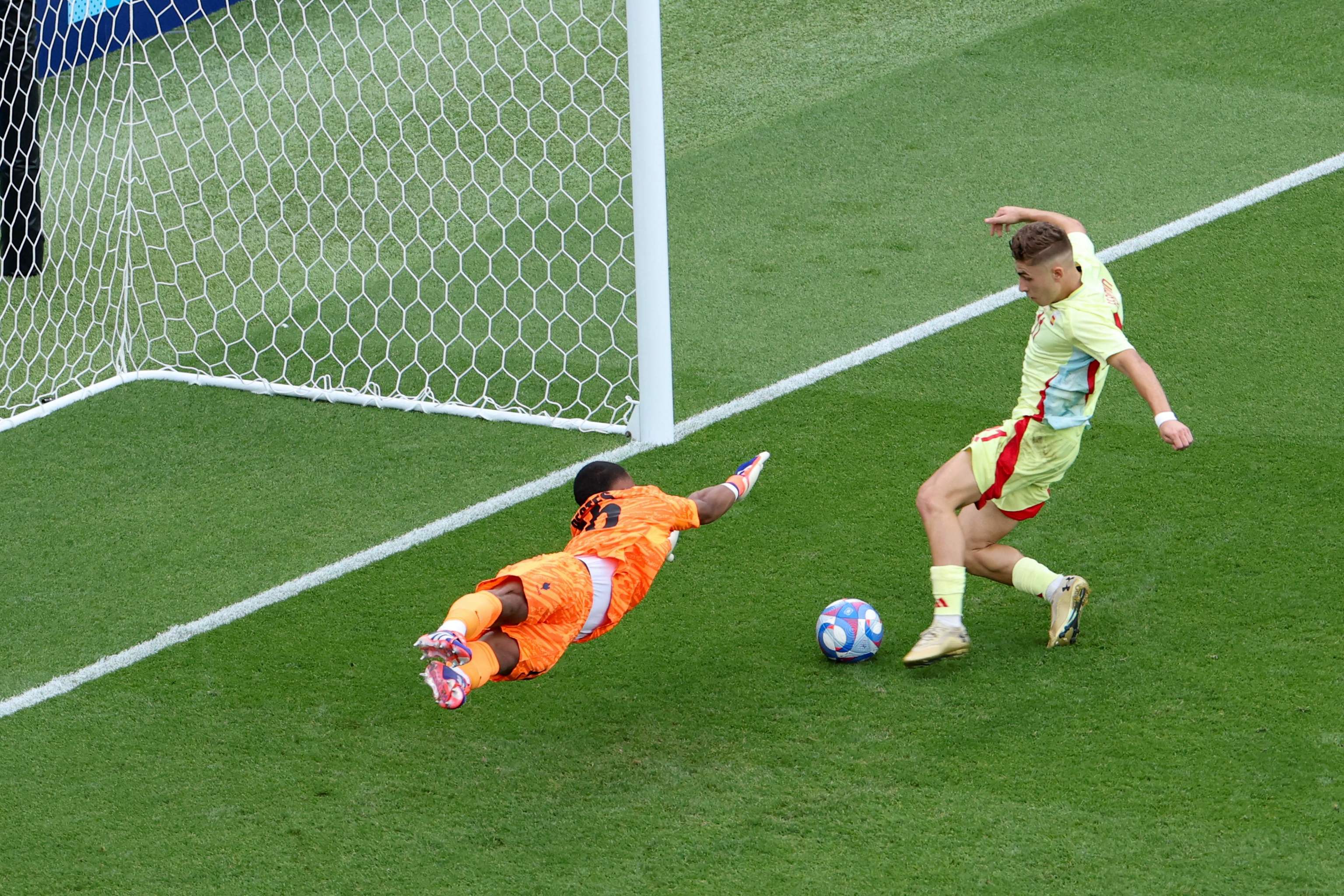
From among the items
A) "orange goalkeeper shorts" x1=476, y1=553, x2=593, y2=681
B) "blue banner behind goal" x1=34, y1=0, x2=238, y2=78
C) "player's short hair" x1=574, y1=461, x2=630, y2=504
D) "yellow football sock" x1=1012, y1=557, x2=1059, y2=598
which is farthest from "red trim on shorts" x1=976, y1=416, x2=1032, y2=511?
"blue banner behind goal" x1=34, y1=0, x2=238, y2=78

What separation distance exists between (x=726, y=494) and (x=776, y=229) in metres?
3.99

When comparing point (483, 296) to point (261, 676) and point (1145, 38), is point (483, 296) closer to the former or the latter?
point (261, 676)

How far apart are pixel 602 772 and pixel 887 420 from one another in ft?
8.58

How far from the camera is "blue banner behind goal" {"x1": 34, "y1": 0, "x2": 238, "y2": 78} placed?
10.1 m

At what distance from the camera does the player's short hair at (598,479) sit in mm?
4906

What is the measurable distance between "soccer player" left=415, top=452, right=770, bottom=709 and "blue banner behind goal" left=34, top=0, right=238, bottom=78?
6.29 m

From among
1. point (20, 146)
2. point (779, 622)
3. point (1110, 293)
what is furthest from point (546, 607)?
point (20, 146)

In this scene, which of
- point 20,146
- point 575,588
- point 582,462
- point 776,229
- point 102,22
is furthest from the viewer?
point 102,22

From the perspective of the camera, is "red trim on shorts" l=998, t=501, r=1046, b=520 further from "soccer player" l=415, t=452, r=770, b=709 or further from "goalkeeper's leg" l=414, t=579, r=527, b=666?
"goalkeeper's leg" l=414, t=579, r=527, b=666

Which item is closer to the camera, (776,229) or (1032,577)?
(1032,577)

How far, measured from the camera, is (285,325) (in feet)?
26.8

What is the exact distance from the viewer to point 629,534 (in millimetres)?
4703

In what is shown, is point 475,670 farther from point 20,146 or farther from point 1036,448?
point 20,146

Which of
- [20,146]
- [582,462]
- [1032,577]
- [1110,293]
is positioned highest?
[20,146]
